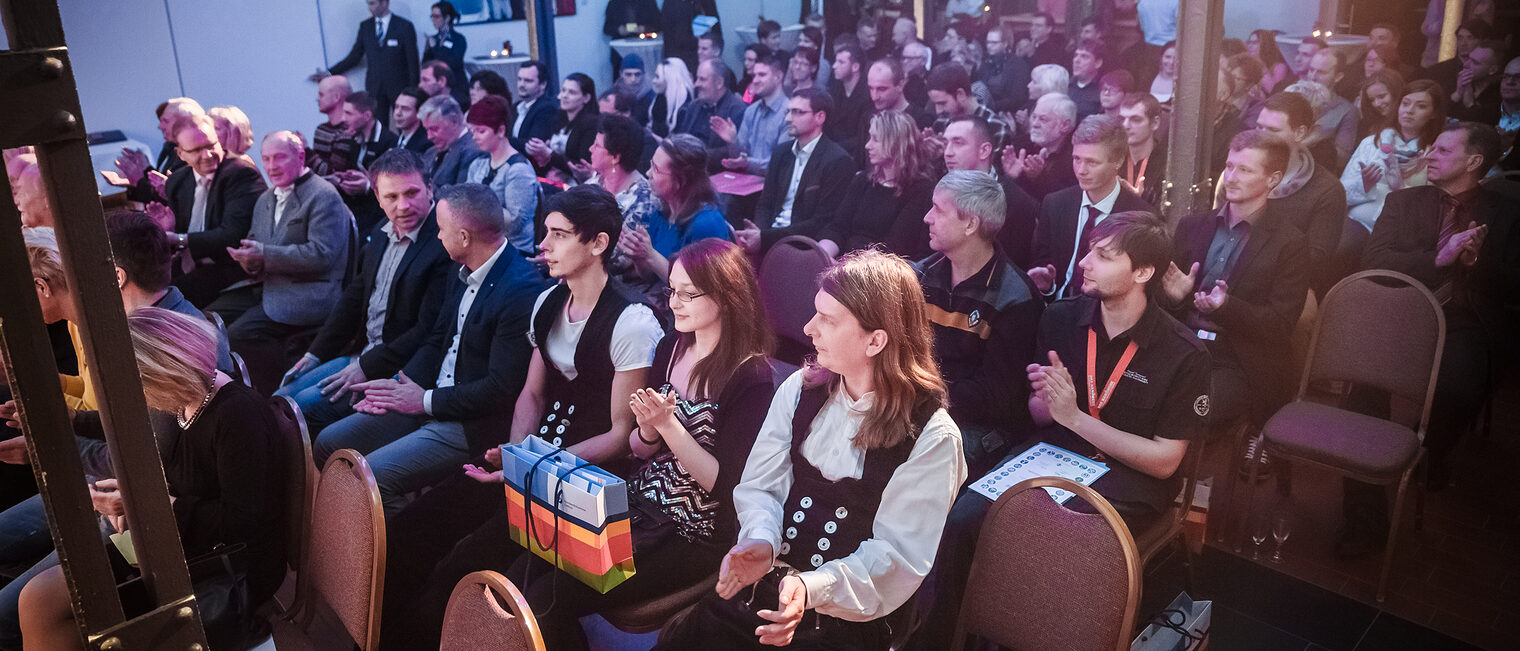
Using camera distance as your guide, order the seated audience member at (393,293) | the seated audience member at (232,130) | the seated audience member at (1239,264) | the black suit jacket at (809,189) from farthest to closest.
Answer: the seated audience member at (232,130)
the black suit jacket at (809,189)
the seated audience member at (393,293)
the seated audience member at (1239,264)

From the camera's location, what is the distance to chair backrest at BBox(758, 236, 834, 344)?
129 inches

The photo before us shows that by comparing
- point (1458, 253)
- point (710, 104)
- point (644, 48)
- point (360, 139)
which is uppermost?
point (644, 48)

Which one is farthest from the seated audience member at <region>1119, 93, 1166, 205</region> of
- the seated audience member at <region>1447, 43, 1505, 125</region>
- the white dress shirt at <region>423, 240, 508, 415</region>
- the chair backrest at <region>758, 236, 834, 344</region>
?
the white dress shirt at <region>423, 240, 508, 415</region>

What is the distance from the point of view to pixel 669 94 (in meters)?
6.93

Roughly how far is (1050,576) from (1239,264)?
1.50 m

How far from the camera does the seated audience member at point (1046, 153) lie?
3.68 meters

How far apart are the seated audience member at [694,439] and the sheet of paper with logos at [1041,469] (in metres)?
0.72

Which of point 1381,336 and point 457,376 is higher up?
point 1381,336

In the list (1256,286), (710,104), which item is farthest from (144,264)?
(1256,286)

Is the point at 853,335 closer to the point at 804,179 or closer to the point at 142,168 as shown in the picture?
the point at 804,179

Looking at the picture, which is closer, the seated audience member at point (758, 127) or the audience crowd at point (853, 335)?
the audience crowd at point (853, 335)

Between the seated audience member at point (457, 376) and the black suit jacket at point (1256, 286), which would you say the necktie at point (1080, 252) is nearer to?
the black suit jacket at point (1256, 286)

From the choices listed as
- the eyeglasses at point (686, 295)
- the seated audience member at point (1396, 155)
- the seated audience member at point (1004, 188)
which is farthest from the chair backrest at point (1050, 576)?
the seated audience member at point (1396, 155)

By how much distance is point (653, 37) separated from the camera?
7.61m
